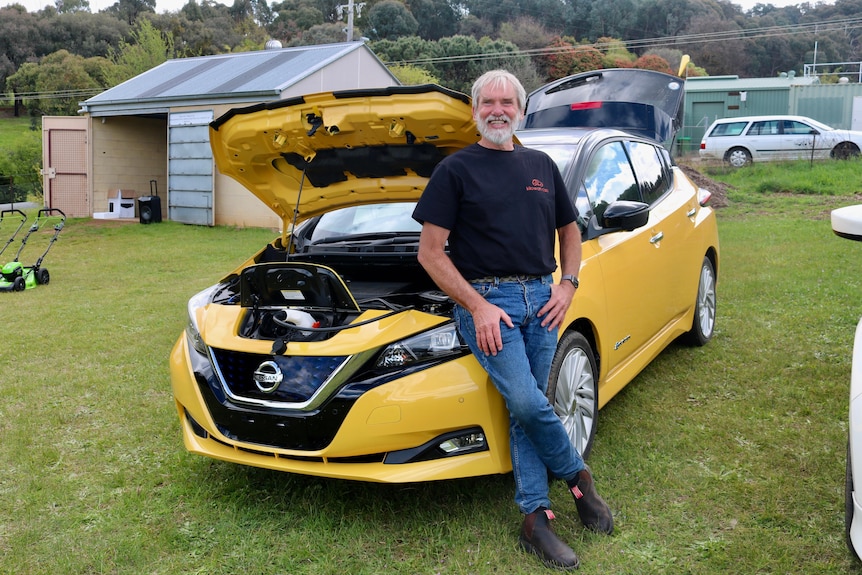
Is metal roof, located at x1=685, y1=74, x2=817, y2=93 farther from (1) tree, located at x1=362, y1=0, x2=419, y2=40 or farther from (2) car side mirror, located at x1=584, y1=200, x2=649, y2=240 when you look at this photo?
(2) car side mirror, located at x1=584, y1=200, x2=649, y2=240

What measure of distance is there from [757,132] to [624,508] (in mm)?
18294

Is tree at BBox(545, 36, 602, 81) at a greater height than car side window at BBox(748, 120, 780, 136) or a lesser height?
greater

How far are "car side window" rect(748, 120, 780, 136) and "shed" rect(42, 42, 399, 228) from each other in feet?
29.8

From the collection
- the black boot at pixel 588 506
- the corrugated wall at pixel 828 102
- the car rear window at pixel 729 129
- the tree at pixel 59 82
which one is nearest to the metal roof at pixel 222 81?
the car rear window at pixel 729 129

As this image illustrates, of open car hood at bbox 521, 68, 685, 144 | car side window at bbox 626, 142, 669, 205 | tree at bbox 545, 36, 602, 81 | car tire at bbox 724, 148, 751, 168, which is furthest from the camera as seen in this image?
tree at bbox 545, 36, 602, 81

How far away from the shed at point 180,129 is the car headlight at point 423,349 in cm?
1306

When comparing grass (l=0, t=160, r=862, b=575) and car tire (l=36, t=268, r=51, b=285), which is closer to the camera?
grass (l=0, t=160, r=862, b=575)

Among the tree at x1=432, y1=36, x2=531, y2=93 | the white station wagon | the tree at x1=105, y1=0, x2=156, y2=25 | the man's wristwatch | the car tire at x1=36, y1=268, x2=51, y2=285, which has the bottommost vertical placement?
the car tire at x1=36, y1=268, x2=51, y2=285

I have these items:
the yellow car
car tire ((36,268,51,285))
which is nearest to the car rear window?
car tire ((36,268,51,285))

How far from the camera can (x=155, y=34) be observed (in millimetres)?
38156

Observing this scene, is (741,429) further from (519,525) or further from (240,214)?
(240,214)

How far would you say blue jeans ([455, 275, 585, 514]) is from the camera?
2807mm

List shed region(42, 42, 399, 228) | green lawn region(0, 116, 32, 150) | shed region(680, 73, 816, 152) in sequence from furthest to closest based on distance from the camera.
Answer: green lawn region(0, 116, 32, 150) → shed region(680, 73, 816, 152) → shed region(42, 42, 399, 228)

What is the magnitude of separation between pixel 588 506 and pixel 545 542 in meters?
0.28
